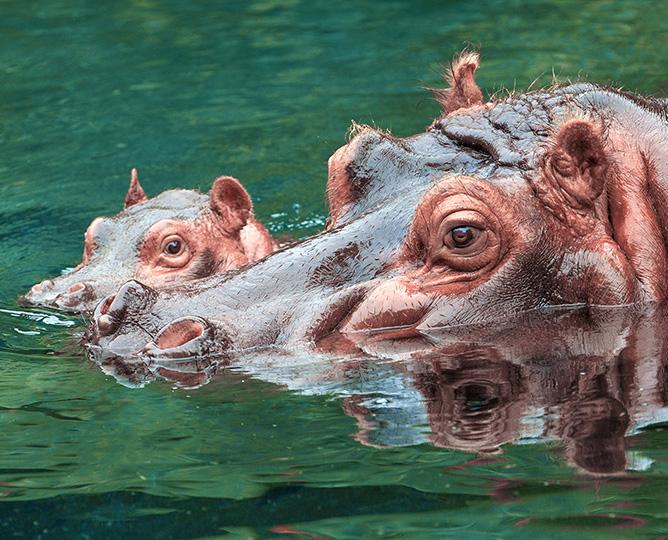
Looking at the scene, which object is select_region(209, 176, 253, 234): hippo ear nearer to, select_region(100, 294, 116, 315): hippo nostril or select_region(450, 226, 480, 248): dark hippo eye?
select_region(100, 294, 116, 315): hippo nostril

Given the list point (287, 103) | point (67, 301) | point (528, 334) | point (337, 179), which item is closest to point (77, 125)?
point (287, 103)

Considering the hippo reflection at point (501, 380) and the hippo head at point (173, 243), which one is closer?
the hippo reflection at point (501, 380)

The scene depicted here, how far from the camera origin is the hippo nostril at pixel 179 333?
470 cm

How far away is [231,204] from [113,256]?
28.7 inches

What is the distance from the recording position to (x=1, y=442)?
4367mm

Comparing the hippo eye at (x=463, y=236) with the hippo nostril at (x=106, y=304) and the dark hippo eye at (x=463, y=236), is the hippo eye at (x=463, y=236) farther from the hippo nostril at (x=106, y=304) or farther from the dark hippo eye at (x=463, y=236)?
the hippo nostril at (x=106, y=304)

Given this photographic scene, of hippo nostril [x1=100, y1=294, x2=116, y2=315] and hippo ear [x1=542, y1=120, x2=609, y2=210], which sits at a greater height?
hippo ear [x1=542, y1=120, x2=609, y2=210]

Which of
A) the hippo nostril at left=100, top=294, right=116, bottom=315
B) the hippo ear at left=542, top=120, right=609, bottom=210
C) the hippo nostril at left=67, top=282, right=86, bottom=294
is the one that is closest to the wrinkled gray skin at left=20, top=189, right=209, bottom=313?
the hippo nostril at left=67, top=282, right=86, bottom=294

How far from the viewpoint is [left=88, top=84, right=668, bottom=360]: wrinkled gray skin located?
4.76 m

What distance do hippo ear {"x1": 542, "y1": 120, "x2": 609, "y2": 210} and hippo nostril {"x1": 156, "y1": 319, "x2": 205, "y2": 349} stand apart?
134cm

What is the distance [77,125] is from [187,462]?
6.91 metres

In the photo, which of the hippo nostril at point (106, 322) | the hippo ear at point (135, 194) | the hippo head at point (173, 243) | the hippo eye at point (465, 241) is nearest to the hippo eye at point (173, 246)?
the hippo head at point (173, 243)

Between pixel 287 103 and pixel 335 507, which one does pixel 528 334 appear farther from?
pixel 287 103

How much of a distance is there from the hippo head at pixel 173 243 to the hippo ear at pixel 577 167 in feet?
9.91
